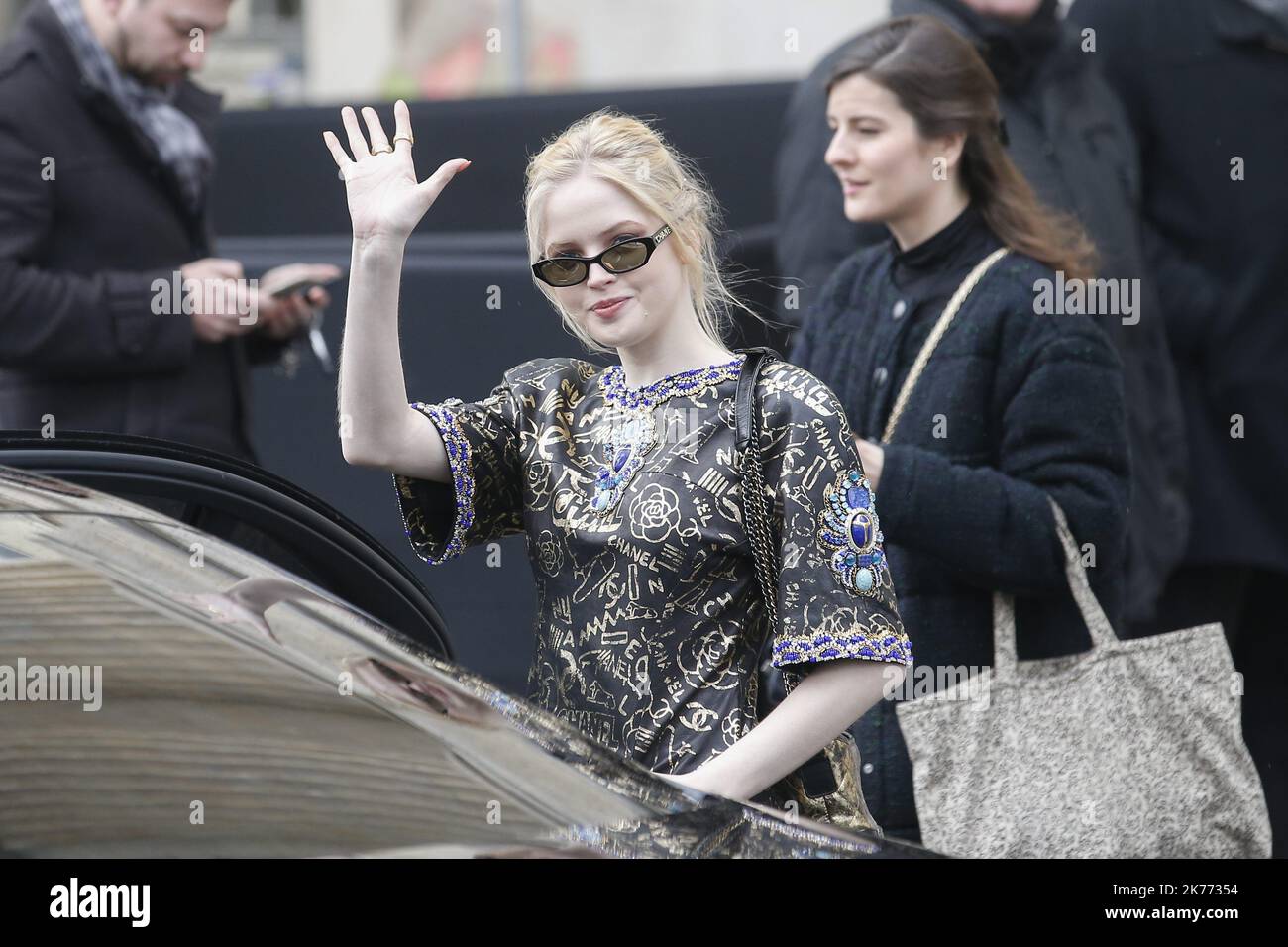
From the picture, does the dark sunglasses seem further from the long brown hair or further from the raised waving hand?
the long brown hair

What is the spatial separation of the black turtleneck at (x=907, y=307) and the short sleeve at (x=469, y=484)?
1.00 meters

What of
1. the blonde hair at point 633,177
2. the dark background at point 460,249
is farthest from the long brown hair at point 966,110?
the blonde hair at point 633,177

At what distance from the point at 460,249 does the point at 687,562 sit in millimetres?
3649

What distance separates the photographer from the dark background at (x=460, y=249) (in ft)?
14.2

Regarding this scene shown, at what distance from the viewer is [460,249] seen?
5.72m

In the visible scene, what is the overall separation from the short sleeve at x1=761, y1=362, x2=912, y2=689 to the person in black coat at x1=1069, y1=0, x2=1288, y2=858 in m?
2.34

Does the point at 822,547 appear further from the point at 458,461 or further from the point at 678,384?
the point at 458,461

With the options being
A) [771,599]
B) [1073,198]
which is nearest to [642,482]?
[771,599]

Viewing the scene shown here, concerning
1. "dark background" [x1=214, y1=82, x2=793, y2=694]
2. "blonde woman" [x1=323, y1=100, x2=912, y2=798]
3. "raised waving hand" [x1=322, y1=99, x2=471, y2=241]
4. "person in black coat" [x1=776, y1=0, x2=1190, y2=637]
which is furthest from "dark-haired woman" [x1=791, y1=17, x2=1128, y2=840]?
"raised waving hand" [x1=322, y1=99, x2=471, y2=241]

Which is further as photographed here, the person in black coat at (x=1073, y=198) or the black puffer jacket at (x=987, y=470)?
the person in black coat at (x=1073, y=198)

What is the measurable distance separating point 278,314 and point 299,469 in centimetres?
102

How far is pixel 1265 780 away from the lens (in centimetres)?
436

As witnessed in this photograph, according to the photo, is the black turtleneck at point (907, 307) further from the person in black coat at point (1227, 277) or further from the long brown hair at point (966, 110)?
the person in black coat at point (1227, 277)
